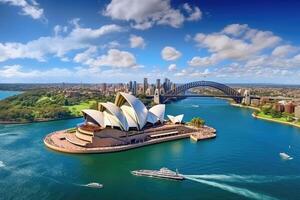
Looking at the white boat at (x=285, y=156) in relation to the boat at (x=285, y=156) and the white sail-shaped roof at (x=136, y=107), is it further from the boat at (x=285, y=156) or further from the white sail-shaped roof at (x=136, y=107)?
Result: the white sail-shaped roof at (x=136, y=107)

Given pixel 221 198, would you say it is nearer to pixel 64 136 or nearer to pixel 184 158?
pixel 184 158

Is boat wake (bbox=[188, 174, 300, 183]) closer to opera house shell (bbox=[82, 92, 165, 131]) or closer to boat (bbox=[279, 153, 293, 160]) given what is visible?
boat (bbox=[279, 153, 293, 160])

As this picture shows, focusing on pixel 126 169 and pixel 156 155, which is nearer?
pixel 126 169

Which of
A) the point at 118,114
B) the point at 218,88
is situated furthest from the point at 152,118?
the point at 218,88

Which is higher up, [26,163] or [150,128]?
[150,128]

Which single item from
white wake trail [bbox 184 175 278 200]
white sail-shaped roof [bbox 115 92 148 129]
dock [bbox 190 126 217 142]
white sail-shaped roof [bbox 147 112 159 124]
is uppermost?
white sail-shaped roof [bbox 115 92 148 129]

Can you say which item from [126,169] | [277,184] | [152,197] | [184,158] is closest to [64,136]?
[126,169]

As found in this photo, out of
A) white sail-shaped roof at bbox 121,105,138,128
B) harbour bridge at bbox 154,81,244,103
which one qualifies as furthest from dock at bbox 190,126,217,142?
harbour bridge at bbox 154,81,244,103

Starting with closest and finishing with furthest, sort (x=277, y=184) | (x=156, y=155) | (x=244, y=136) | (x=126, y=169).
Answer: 1. (x=277, y=184)
2. (x=126, y=169)
3. (x=156, y=155)
4. (x=244, y=136)
